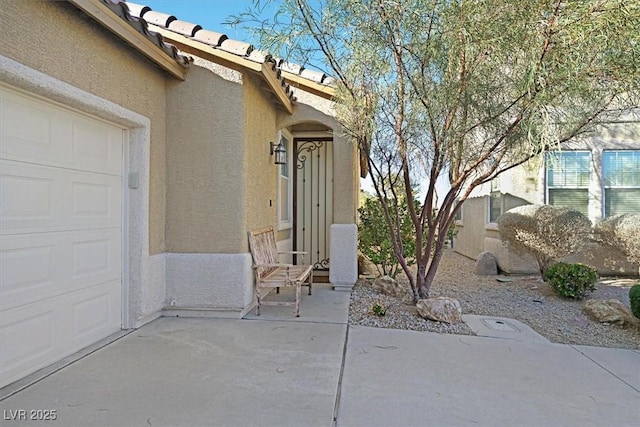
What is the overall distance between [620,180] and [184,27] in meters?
10.2

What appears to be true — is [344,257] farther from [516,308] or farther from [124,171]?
[124,171]

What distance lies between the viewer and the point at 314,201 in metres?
8.93

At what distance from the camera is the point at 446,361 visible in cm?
399

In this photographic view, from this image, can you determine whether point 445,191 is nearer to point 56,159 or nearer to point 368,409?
point 368,409

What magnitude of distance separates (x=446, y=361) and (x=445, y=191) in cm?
279

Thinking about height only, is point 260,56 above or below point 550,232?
above

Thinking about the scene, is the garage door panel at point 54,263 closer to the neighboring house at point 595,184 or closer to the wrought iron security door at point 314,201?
the wrought iron security door at point 314,201

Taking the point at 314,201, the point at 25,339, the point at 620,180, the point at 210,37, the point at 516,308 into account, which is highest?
the point at 210,37

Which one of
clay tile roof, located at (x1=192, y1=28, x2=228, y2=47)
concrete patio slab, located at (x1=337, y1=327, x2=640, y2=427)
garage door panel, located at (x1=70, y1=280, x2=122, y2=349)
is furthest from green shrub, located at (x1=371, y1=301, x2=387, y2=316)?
clay tile roof, located at (x1=192, y1=28, x2=228, y2=47)

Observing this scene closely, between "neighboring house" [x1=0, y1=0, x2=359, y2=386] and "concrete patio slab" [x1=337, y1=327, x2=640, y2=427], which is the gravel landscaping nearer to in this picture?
"concrete patio slab" [x1=337, y1=327, x2=640, y2=427]

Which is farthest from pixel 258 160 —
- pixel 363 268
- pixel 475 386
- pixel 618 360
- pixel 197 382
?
pixel 618 360

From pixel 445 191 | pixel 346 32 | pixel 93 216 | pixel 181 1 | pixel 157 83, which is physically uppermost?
pixel 181 1

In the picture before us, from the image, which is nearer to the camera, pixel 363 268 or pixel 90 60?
pixel 90 60

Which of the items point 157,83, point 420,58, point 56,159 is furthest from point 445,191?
point 56,159
